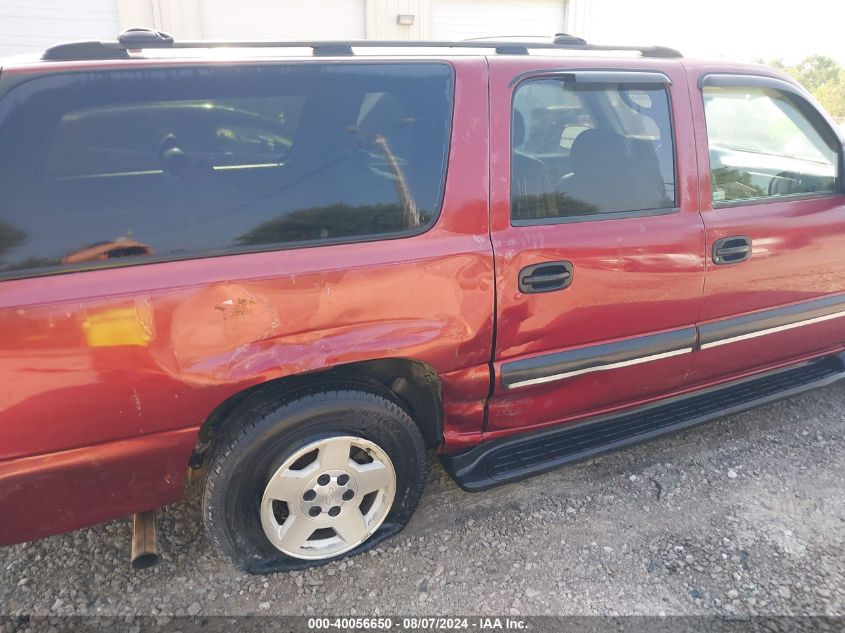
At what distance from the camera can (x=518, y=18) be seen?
11.0 m

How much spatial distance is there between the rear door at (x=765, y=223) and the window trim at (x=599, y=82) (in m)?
0.14

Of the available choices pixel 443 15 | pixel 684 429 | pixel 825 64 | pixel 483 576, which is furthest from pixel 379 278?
pixel 825 64

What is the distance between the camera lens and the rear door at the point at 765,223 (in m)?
2.66

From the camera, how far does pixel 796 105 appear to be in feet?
9.60

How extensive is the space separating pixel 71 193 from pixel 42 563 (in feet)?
4.84

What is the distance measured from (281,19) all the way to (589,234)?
893cm

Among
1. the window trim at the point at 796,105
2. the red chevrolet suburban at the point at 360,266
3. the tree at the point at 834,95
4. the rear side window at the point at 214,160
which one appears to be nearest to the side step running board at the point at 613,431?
the red chevrolet suburban at the point at 360,266

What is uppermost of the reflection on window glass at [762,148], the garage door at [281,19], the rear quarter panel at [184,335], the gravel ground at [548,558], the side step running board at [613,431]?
the garage door at [281,19]

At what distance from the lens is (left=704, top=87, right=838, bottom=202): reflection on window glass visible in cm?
270

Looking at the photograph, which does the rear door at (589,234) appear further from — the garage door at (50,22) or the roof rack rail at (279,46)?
the garage door at (50,22)

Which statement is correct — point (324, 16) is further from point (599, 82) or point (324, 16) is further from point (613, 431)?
point (613, 431)

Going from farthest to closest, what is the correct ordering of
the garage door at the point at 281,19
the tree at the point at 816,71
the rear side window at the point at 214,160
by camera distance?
the tree at the point at 816,71 < the garage door at the point at 281,19 < the rear side window at the point at 214,160

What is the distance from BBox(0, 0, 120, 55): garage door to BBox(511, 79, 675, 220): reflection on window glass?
902 centimetres

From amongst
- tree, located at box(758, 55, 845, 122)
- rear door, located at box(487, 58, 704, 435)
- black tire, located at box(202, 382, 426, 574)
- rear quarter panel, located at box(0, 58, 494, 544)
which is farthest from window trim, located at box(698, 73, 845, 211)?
tree, located at box(758, 55, 845, 122)
